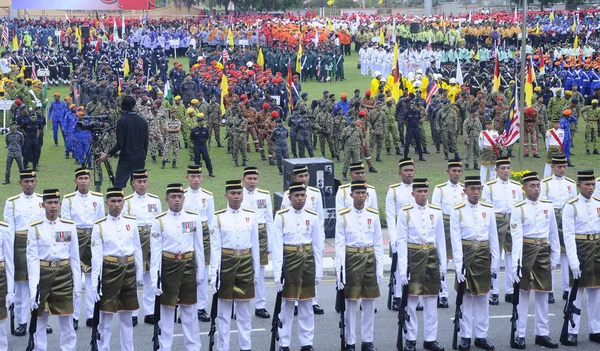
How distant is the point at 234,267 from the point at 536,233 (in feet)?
11.2

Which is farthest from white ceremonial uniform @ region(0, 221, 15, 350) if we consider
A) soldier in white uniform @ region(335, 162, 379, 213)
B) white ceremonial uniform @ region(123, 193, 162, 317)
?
soldier in white uniform @ region(335, 162, 379, 213)

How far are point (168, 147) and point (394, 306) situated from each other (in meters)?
11.4

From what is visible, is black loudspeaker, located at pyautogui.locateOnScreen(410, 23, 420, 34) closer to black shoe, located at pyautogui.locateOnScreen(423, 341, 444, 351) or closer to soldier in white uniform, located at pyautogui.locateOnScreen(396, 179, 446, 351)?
soldier in white uniform, located at pyautogui.locateOnScreen(396, 179, 446, 351)

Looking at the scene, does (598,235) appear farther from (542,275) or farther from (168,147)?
(168,147)

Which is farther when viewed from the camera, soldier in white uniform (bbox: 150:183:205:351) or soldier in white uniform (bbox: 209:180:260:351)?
soldier in white uniform (bbox: 209:180:260:351)

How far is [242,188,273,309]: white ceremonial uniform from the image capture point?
494 inches

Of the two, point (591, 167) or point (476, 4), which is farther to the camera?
point (476, 4)

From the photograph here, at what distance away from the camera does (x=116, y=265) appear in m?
10.3

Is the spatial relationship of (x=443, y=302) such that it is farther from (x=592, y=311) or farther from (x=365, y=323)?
(x=365, y=323)

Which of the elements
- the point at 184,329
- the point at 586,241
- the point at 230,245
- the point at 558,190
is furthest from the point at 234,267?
the point at 558,190

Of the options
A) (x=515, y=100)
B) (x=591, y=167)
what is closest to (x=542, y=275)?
(x=515, y=100)

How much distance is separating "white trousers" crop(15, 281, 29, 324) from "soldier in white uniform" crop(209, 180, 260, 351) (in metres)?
2.47

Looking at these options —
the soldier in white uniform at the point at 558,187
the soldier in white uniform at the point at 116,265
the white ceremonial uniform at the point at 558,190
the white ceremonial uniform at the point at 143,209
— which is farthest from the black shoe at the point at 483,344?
the white ceremonial uniform at the point at 143,209

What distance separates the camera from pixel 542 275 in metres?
11.1
